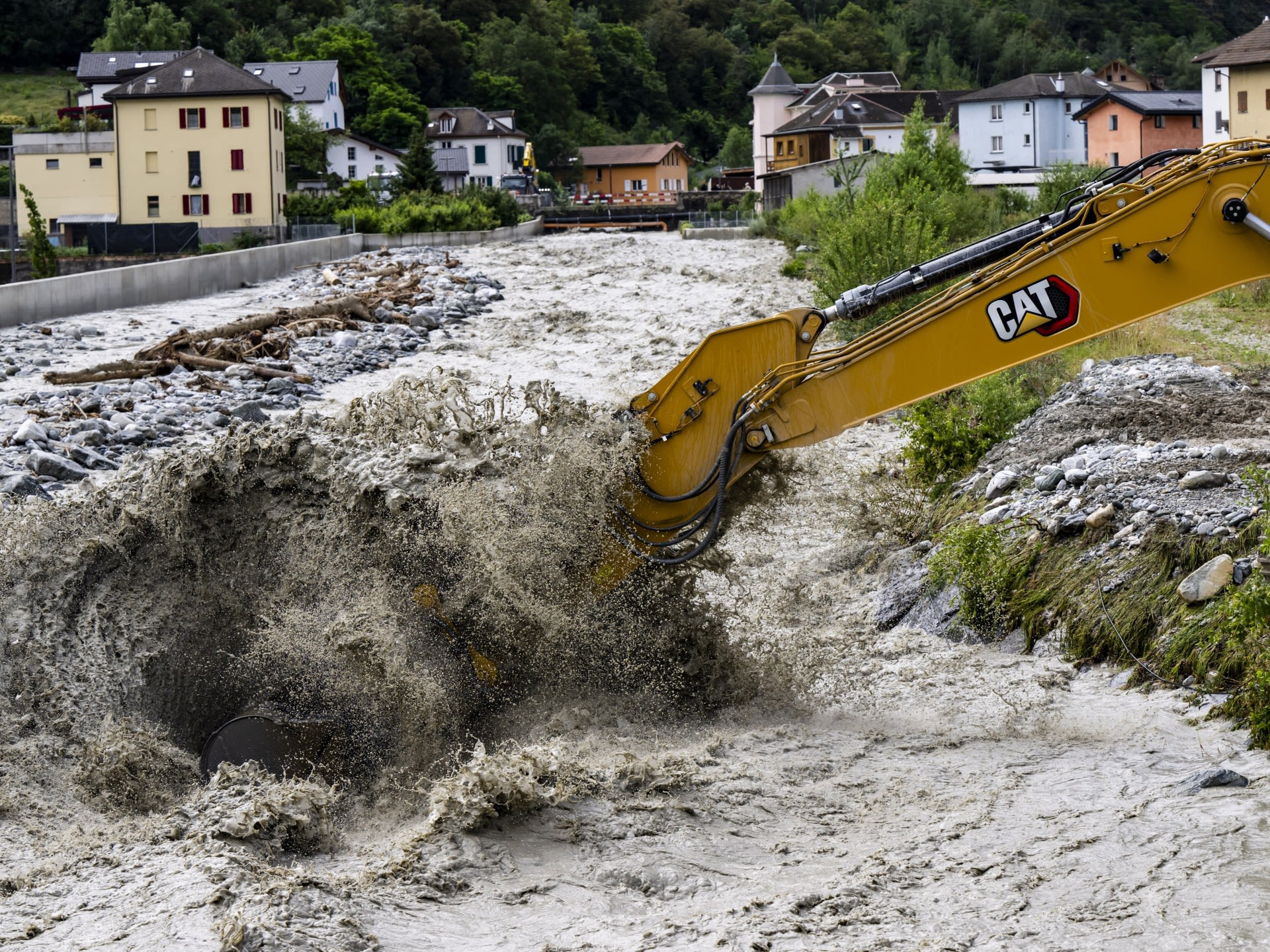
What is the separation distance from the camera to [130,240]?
4834 centimetres

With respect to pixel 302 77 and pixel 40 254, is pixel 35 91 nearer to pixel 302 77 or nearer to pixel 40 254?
pixel 302 77

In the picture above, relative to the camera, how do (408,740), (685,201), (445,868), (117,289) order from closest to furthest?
(445,868) < (408,740) < (117,289) < (685,201)

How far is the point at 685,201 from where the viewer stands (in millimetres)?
90875

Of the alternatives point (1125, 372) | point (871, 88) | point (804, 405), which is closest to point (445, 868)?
point (804, 405)

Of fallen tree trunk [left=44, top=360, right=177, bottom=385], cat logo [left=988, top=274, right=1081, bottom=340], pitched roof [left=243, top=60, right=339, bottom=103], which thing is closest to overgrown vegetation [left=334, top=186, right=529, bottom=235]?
pitched roof [left=243, top=60, right=339, bottom=103]

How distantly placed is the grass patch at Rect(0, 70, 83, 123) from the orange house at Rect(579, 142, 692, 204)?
40984 mm

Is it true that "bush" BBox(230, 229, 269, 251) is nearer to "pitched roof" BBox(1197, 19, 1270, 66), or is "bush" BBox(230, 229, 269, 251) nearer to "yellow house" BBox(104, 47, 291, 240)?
"yellow house" BBox(104, 47, 291, 240)

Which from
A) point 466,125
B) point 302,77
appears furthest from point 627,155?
point 302,77

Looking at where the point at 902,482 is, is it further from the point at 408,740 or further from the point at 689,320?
the point at 689,320

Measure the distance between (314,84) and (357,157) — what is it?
6.34 metres

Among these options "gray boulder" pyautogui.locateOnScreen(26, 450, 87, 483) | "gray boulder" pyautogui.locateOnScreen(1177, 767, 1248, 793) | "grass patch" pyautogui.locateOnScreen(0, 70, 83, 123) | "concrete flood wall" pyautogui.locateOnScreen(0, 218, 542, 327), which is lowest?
"gray boulder" pyautogui.locateOnScreen(1177, 767, 1248, 793)

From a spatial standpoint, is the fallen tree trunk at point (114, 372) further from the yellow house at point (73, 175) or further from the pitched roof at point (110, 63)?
the pitched roof at point (110, 63)

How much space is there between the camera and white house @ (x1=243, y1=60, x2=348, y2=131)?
9038 cm

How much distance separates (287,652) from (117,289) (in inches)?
882
